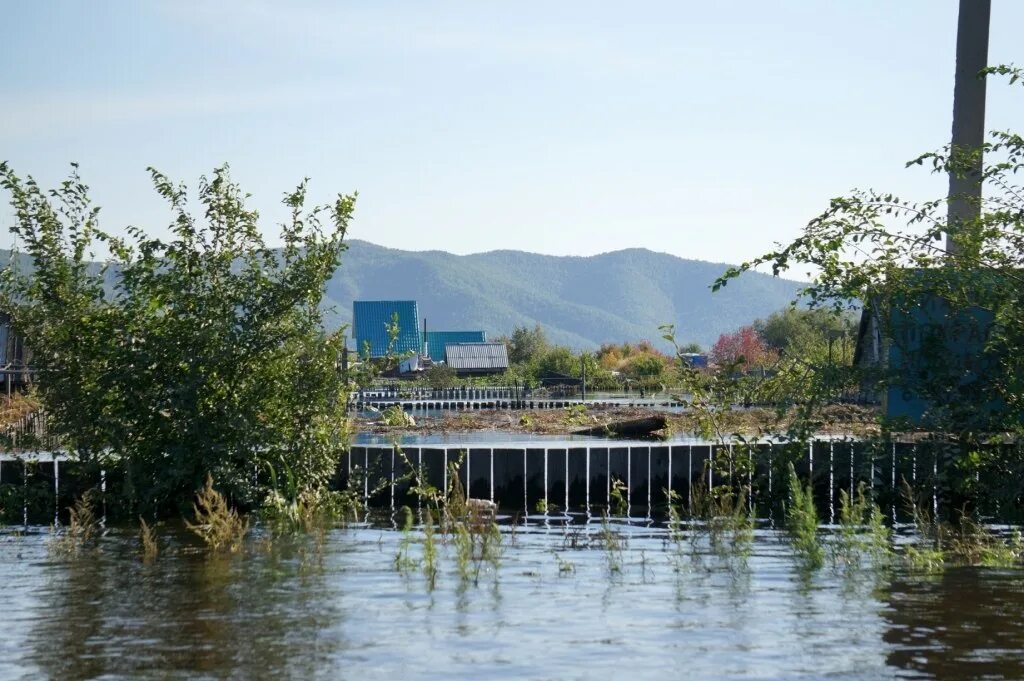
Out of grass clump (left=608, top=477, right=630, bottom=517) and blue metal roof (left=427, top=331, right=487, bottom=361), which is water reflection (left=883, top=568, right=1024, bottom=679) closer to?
grass clump (left=608, top=477, right=630, bottom=517)

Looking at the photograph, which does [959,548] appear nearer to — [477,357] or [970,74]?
[970,74]

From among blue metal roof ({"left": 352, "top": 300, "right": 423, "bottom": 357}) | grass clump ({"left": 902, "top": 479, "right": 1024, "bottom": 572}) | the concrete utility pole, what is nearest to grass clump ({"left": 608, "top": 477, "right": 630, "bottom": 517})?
grass clump ({"left": 902, "top": 479, "right": 1024, "bottom": 572})

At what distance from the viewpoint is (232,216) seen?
16.5 meters

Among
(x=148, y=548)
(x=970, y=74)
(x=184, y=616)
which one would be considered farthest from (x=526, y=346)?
(x=184, y=616)

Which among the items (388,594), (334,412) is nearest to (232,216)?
(334,412)

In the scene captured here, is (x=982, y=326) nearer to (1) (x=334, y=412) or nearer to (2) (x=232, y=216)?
(1) (x=334, y=412)

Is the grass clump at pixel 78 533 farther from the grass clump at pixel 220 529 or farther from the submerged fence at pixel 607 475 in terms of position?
the submerged fence at pixel 607 475

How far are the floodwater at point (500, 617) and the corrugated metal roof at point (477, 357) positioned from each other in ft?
251

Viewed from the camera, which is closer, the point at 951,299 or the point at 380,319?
the point at 951,299

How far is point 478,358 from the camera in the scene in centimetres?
9269

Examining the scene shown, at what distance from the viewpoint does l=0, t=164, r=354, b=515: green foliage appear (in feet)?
52.4

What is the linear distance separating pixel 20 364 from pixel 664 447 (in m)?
21.6

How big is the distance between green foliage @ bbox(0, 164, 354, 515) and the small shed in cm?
7160

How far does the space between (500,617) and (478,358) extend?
271 ft
